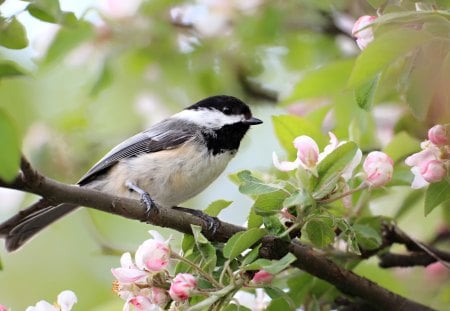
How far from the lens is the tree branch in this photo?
5.69 feet

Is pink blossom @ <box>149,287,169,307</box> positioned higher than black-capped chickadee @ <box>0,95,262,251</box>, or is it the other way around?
pink blossom @ <box>149,287,169,307</box>

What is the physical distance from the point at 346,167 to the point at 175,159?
4.42 feet

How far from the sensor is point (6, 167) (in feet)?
4.55

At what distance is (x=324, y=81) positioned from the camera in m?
2.85

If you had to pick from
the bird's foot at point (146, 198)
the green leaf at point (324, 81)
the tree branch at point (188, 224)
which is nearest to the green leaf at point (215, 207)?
the tree branch at point (188, 224)

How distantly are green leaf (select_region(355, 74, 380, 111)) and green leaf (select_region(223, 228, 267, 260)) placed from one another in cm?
39

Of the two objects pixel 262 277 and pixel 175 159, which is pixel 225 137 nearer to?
pixel 175 159

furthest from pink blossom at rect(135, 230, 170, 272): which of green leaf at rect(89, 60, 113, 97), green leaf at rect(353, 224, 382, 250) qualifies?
green leaf at rect(89, 60, 113, 97)

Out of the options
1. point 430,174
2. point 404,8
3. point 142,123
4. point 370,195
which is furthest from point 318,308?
point 142,123

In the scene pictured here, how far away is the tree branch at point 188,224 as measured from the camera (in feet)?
5.69

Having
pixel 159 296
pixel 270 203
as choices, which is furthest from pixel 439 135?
pixel 159 296

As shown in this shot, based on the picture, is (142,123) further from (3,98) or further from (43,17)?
(43,17)

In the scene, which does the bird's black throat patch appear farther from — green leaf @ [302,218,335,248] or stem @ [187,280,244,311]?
stem @ [187,280,244,311]

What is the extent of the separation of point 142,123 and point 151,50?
0.55 m
